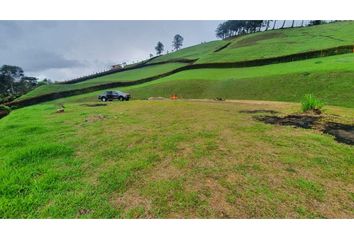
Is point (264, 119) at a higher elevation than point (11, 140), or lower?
lower

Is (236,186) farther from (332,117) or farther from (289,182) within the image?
(332,117)

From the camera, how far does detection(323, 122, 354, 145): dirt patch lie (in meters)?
6.72

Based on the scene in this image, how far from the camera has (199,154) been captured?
19.4 feet

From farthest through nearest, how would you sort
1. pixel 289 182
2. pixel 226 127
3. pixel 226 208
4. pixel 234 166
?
pixel 226 127 < pixel 234 166 < pixel 289 182 < pixel 226 208

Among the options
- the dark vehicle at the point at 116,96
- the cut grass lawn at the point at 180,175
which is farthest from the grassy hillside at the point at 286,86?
the cut grass lawn at the point at 180,175

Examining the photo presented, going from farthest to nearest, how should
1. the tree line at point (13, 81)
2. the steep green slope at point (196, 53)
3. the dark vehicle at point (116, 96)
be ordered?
1. the tree line at point (13, 81)
2. the steep green slope at point (196, 53)
3. the dark vehicle at point (116, 96)

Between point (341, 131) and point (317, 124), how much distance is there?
3.55ft

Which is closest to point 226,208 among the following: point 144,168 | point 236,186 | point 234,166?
point 236,186

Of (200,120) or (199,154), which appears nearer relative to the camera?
(199,154)

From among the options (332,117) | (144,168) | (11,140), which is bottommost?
(332,117)

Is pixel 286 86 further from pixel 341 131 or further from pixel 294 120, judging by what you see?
pixel 341 131

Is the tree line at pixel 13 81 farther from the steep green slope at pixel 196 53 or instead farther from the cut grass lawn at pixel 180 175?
the cut grass lawn at pixel 180 175

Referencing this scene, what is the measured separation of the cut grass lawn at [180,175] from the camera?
3.66 meters

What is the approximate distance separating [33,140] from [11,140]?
82 centimetres
